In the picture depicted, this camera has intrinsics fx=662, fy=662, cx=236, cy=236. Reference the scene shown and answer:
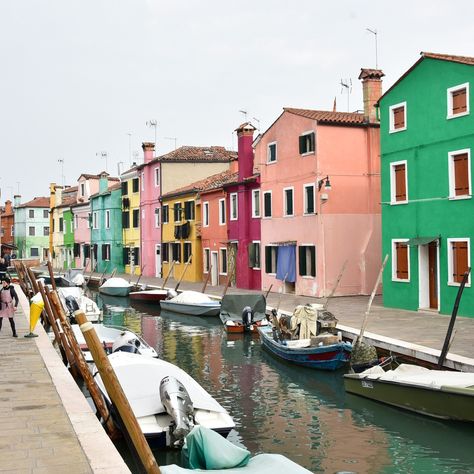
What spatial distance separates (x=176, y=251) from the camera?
43.7 meters

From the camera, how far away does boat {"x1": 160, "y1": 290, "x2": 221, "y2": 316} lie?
27.6 m

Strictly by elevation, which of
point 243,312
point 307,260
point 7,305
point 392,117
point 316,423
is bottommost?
point 316,423

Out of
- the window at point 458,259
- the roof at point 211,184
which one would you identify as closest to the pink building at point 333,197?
the window at point 458,259

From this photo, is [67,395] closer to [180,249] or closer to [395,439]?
[395,439]

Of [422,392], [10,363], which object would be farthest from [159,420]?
[422,392]

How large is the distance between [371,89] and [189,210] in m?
16.6

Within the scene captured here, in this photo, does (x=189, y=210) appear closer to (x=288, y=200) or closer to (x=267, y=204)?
(x=267, y=204)

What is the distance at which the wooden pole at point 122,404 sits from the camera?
19.6 ft

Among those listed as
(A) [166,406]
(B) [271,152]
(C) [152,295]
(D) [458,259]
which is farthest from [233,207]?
(A) [166,406]

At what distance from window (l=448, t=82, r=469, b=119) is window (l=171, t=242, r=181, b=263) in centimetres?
2518

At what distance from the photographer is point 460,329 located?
17.8 m

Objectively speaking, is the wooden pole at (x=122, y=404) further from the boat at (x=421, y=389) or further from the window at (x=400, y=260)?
the window at (x=400, y=260)

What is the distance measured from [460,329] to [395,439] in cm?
758

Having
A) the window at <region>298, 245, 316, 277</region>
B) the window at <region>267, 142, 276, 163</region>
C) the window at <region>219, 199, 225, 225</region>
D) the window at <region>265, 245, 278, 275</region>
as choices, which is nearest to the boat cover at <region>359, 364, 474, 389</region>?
the window at <region>298, 245, 316, 277</region>
